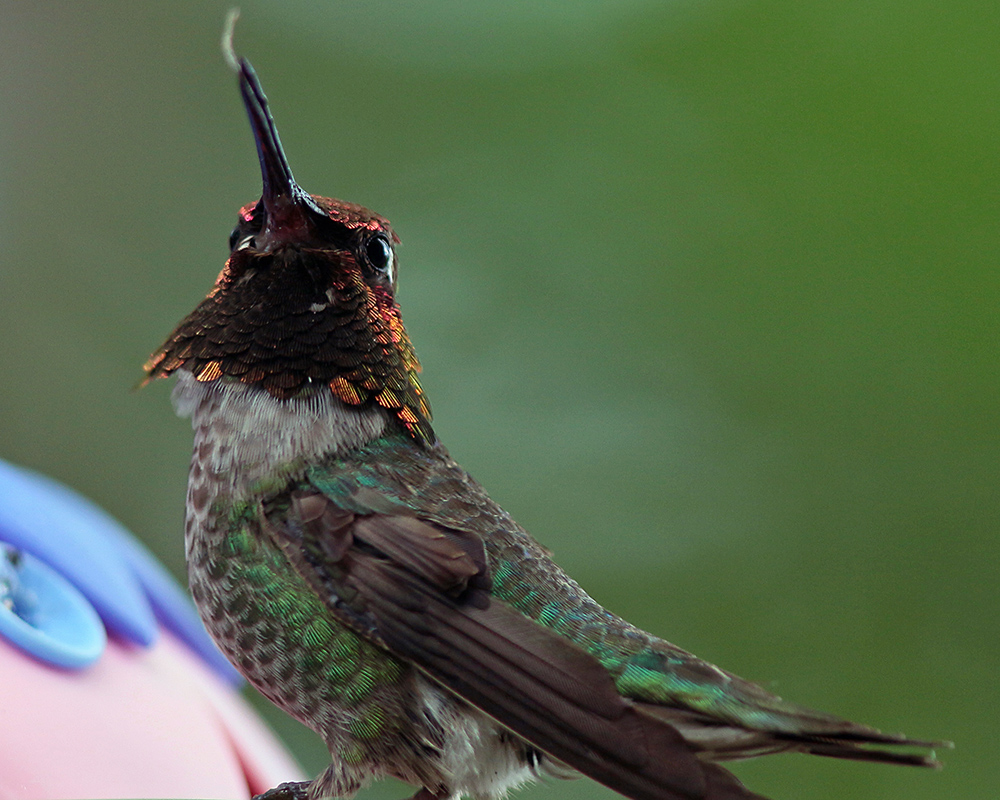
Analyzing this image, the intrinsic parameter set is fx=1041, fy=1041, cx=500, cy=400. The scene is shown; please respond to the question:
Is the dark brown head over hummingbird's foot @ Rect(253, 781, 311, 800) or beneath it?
over

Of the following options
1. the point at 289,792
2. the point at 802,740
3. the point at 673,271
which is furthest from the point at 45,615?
the point at 673,271

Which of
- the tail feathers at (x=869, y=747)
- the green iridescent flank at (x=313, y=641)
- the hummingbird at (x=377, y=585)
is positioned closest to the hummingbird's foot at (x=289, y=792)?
the hummingbird at (x=377, y=585)

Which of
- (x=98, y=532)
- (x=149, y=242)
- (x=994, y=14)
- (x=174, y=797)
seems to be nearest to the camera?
(x=174, y=797)

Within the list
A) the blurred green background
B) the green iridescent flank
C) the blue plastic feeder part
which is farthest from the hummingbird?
the blurred green background

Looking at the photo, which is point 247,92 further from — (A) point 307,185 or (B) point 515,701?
(A) point 307,185

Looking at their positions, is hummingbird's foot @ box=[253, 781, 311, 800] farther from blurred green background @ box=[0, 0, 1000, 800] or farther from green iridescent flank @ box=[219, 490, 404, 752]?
blurred green background @ box=[0, 0, 1000, 800]

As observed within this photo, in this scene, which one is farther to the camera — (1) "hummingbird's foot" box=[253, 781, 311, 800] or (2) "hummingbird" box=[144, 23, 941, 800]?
(1) "hummingbird's foot" box=[253, 781, 311, 800]

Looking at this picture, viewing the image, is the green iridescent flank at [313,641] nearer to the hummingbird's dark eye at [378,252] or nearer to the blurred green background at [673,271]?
the hummingbird's dark eye at [378,252]

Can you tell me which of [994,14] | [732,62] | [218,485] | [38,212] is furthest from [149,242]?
[994,14]

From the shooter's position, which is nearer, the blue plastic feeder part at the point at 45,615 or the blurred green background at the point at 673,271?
the blue plastic feeder part at the point at 45,615
